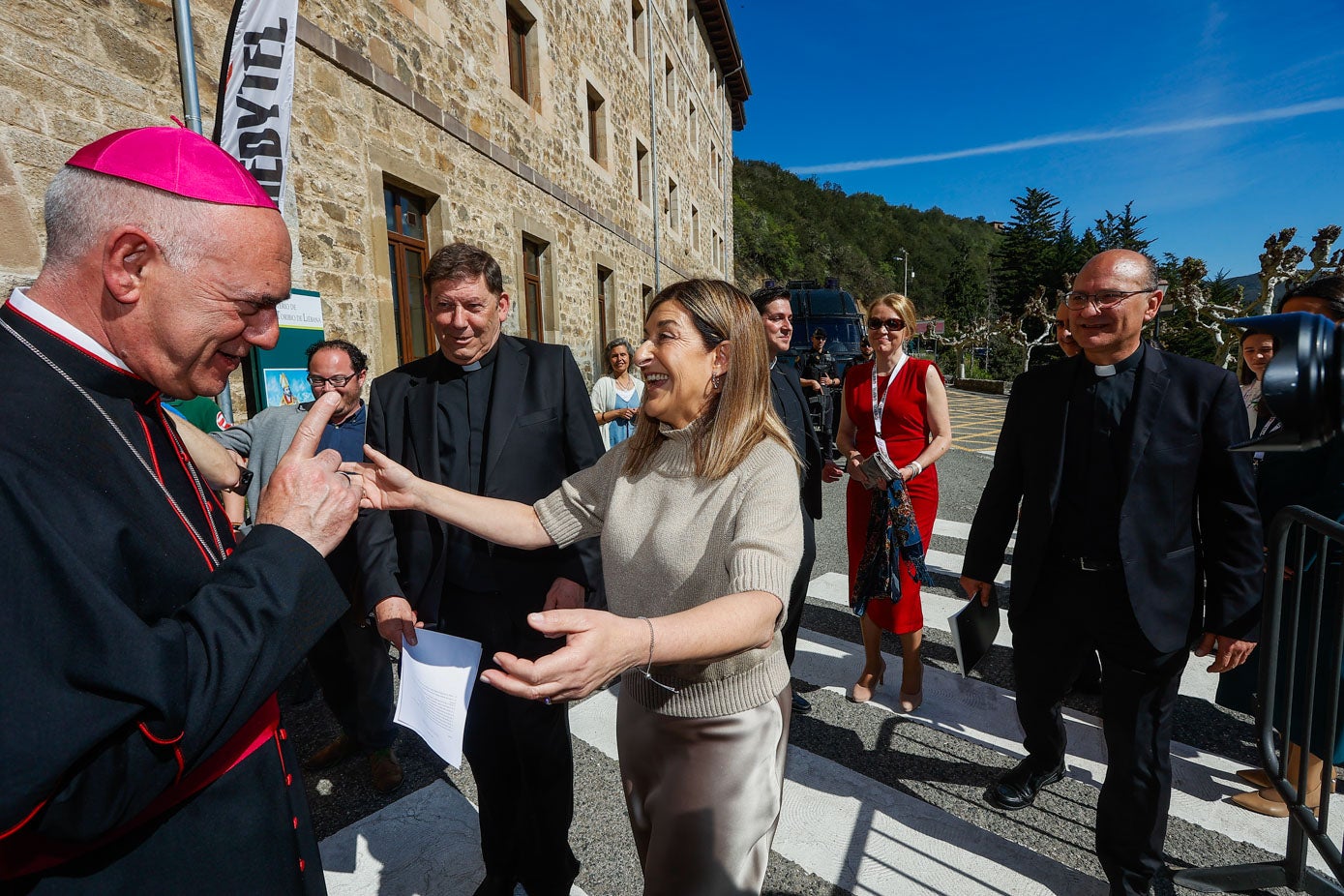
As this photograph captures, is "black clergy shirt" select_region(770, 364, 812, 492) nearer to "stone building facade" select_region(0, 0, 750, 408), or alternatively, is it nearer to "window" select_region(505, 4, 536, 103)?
"stone building facade" select_region(0, 0, 750, 408)

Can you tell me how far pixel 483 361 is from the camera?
7.45 feet

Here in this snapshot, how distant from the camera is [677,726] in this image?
1.51 m

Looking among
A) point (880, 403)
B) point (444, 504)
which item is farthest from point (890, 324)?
point (444, 504)

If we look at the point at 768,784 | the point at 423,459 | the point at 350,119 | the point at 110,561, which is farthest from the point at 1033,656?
the point at 350,119

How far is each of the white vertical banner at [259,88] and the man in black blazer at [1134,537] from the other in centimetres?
472

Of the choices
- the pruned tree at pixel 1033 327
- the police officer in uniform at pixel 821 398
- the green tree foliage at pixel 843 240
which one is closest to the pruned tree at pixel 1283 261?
the pruned tree at pixel 1033 327

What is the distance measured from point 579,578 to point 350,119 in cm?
524

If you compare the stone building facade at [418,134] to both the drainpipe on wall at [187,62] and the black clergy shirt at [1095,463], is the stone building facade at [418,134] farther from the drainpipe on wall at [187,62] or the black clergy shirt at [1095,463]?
the black clergy shirt at [1095,463]

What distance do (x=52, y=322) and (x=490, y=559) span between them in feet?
4.29

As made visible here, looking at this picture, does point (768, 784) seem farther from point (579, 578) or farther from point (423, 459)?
point (423, 459)

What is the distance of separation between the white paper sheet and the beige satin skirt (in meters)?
0.61

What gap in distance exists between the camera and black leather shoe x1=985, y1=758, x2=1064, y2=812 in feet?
8.73

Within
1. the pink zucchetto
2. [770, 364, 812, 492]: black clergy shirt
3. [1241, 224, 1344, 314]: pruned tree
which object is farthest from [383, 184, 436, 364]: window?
[1241, 224, 1344, 314]: pruned tree

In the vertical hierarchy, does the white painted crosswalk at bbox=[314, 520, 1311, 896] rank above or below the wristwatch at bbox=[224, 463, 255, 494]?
below
